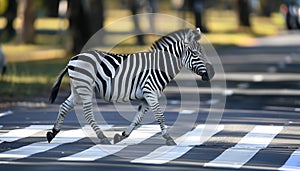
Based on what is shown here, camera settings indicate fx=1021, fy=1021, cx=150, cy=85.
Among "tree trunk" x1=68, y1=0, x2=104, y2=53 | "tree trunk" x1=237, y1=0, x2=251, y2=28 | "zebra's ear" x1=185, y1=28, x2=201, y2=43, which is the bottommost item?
"tree trunk" x1=237, y1=0, x2=251, y2=28

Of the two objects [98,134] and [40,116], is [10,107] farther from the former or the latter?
[98,134]

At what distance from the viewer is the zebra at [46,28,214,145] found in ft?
48.3

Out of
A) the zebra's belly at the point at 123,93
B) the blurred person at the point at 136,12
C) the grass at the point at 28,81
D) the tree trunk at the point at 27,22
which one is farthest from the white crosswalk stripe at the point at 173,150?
the tree trunk at the point at 27,22

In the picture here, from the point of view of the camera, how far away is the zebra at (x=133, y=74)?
48.3ft

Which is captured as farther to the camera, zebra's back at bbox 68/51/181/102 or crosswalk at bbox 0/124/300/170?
zebra's back at bbox 68/51/181/102

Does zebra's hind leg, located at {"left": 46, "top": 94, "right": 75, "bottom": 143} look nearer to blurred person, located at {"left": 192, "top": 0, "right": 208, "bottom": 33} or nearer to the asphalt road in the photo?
the asphalt road

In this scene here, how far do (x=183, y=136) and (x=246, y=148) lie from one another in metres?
1.55

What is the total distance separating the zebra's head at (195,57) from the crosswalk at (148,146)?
3.48 feet

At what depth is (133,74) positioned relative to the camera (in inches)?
584

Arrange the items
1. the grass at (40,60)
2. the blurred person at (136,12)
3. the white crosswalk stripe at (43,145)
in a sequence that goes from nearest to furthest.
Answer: the white crosswalk stripe at (43,145), the grass at (40,60), the blurred person at (136,12)

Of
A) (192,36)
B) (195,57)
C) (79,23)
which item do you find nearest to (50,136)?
(195,57)

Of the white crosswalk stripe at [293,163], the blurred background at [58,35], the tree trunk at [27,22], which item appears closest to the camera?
the white crosswalk stripe at [293,163]

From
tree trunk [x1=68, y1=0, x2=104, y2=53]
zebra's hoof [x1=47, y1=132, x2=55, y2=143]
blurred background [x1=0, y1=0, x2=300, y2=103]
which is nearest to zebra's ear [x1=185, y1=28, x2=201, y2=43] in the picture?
zebra's hoof [x1=47, y1=132, x2=55, y2=143]

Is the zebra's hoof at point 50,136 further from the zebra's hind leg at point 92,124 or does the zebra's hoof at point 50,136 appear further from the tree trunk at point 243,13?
the tree trunk at point 243,13
